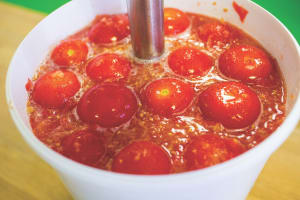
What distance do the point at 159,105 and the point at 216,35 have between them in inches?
8.4

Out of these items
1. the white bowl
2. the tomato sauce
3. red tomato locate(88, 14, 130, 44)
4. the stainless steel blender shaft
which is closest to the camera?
the white bowl

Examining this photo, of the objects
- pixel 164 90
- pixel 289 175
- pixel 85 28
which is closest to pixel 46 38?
pixel 85 28

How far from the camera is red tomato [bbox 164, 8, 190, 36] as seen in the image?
0.66 meters

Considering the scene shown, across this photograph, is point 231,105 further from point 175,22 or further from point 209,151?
point 175,22

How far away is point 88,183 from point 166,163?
0.11 meters

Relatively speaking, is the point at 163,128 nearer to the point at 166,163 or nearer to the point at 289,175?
the point at 166,163

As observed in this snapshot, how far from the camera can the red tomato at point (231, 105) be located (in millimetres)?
486

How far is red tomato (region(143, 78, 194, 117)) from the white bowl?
0.49 ft

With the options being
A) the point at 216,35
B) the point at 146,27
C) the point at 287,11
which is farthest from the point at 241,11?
the point at 287,11

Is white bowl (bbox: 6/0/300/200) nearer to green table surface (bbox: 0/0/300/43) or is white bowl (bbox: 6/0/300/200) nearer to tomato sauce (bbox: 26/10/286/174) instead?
tomato sauce (bbox: 26/10/286/174)

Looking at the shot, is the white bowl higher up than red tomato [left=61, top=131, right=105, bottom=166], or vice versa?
the white bowl

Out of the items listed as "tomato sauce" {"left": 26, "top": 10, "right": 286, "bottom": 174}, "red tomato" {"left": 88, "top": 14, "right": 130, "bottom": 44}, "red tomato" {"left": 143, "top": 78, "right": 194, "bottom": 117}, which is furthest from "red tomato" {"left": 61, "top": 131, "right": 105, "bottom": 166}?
"red tomato" {"left": 88, "top": 14, "right": 130, "bottom": 44}

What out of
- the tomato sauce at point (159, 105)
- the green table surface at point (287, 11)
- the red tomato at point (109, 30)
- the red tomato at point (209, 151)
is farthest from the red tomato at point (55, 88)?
the green table surface at point (287, 11)

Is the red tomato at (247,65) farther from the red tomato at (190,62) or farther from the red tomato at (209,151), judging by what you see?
the red tomato at (209,151)
